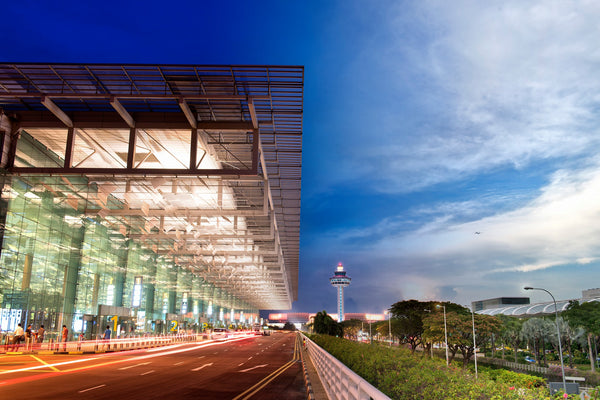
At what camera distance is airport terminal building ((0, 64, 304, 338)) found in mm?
24359

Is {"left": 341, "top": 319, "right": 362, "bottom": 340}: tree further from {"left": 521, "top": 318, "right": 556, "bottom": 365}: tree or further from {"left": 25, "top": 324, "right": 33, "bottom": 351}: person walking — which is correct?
{"left": 25, "top": 324, "right": 33, "bottom": 351}: person walking

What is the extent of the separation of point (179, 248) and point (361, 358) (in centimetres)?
5593

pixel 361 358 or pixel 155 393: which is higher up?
pixel 361 358

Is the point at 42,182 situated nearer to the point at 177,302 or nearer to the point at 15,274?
the point at 15,274

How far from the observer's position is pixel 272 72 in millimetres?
23469

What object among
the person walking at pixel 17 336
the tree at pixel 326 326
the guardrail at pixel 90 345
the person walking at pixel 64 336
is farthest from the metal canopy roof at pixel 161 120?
the tree at pixel 326 326

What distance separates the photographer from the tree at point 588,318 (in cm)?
6103

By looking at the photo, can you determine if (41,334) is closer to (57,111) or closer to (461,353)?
(57,111)

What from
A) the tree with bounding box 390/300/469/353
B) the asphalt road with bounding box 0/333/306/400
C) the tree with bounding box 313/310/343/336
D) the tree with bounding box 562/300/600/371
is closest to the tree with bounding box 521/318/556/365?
the tree with bounding box 562/300/600/371

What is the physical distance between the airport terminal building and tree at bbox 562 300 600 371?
41650 millimetres

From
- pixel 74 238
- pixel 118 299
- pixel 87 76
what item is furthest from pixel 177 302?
pixel 87 76

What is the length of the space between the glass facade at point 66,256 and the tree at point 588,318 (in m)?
55.2

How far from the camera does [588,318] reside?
206 ft

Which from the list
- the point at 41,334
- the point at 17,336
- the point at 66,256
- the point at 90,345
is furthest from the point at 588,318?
the point at 17,336
